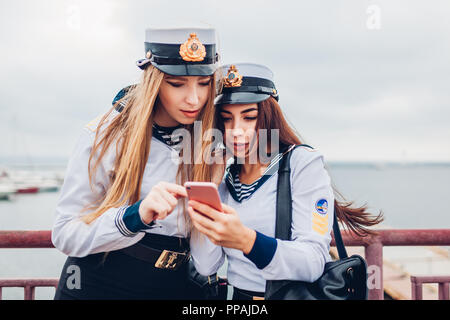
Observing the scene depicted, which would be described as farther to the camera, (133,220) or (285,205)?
(285,205)

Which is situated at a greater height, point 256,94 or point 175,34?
point 175,34

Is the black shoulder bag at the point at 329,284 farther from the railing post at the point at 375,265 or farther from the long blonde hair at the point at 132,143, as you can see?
the railing post at the point at 375,265

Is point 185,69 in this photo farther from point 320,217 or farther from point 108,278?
point 108,278

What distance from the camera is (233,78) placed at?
228 cm

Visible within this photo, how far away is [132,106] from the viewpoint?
2.09 metres

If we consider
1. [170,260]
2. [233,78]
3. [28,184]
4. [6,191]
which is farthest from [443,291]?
[28,184]

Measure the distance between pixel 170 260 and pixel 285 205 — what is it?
76 centimetres

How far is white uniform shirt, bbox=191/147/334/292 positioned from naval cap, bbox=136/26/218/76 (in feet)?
2.55

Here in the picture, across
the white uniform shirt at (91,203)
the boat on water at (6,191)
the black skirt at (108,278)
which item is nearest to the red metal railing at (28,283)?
the black skirt at (108,278)

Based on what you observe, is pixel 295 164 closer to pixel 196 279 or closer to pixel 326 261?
pixel 326 261

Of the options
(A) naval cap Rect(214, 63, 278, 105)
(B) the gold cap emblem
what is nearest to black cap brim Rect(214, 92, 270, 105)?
(A) naval cap Rect(214, 63, 278, 105)

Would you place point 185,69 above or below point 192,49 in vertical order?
below
